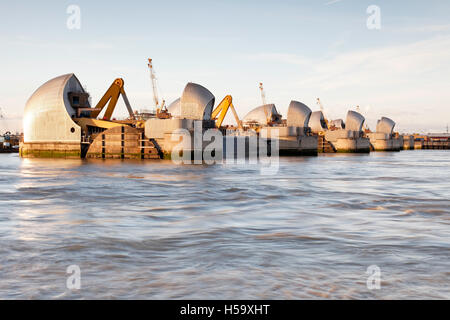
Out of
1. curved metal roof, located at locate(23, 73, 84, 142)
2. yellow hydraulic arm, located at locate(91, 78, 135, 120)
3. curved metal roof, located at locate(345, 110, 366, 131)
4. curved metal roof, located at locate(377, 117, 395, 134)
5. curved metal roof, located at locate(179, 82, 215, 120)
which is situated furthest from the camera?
curved metal roof, located at locate(377, 117, 395, 134)

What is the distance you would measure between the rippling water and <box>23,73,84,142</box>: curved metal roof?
49.5 metres

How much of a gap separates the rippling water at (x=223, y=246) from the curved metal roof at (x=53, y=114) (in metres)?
49.5

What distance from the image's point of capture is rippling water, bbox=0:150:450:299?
324 inches

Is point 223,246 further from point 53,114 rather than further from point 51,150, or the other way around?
point 53,114

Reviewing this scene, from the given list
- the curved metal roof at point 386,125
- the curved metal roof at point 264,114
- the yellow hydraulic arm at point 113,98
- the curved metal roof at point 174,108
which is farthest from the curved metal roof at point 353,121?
the yellow hydraulic arm at point 113,98

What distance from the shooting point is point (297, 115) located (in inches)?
3942

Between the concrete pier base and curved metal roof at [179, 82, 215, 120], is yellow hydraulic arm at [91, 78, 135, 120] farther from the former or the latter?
curved metal roof at [179, 82, 215, 120]

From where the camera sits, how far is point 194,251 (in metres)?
11.1

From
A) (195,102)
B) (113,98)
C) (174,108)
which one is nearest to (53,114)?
(113,98)

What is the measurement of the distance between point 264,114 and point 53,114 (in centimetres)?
7380

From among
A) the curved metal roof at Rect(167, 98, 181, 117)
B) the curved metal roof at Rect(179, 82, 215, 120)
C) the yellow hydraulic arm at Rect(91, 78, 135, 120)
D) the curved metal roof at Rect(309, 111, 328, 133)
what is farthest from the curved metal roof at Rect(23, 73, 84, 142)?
the curved metal roof at Rect(309, 111, 328, 133)

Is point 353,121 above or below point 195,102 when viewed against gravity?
below

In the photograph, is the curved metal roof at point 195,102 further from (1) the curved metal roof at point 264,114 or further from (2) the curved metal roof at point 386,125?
(2) the curved metal roof at point 386,125
